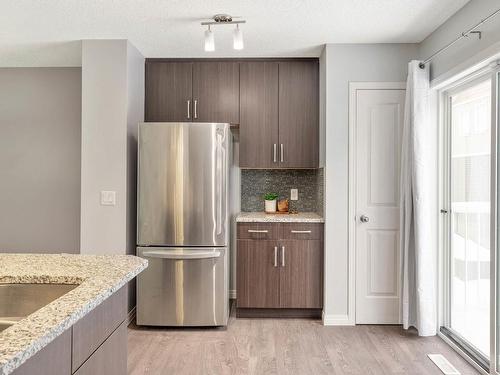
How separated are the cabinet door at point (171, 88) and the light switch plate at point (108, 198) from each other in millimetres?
953

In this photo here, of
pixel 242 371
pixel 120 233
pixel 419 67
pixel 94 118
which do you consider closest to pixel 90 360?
pixel 242 371

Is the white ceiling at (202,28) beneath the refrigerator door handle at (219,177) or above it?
above

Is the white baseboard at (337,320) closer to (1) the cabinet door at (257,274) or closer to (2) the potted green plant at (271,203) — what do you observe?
(1) the cabinet door at (257,274)

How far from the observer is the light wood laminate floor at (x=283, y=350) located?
2652 mm

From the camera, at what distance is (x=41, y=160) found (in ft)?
13.6

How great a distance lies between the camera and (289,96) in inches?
151

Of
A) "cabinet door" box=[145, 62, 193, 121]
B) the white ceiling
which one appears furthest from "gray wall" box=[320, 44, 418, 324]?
"cabinet door" box=[145, 62, 193, 121]

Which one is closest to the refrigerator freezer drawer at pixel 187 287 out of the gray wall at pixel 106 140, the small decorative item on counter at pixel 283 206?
the gray wall at pixel 106 140

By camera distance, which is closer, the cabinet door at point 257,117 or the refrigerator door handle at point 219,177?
the refrigerator door handle at point 219,177

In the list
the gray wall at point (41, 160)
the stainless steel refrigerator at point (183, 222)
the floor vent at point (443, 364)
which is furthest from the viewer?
the gray wall at point (41, 160)

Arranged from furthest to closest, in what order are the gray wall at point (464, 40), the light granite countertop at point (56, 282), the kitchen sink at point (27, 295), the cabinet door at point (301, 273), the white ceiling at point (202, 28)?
the cabinet door at point (301, 273)
the white ceiling at point (202, 28)
the gray wall at point (464, 40)
the kitchen sink at point (27, 295)
the light granite countertop at point (56, 282)

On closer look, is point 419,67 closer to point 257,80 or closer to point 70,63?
point 257,80

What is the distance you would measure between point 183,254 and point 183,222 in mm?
260

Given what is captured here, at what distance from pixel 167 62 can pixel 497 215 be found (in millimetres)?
3021
